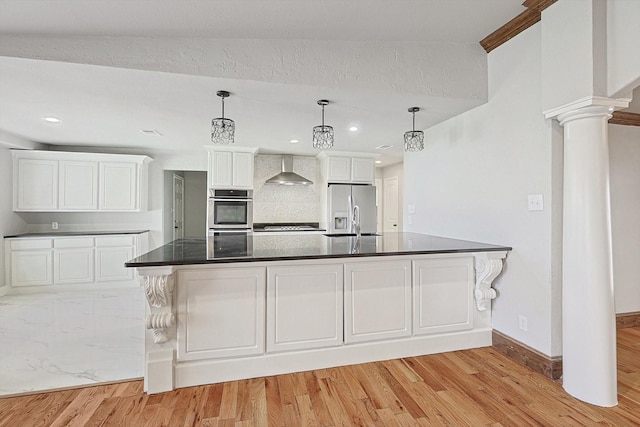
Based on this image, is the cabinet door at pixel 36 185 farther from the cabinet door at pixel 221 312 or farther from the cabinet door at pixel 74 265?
the cabinet door at pixel 221 312

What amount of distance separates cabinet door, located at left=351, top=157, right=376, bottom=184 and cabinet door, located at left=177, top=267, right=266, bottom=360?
3.50 m

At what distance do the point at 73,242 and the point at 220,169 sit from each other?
224 cm

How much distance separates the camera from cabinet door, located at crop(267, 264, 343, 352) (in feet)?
7.38

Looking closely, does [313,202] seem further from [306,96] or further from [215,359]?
[215,359]

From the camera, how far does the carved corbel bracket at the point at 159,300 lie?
1.94 m

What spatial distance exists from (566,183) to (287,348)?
6.94 feet

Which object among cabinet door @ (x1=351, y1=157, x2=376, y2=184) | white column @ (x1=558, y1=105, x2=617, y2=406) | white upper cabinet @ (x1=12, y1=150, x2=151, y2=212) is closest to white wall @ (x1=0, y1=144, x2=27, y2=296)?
white upper cabinet @ (x1=12, y1=150, x2=151, y2=212)

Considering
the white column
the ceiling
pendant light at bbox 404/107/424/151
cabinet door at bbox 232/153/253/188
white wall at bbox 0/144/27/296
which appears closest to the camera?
the white column

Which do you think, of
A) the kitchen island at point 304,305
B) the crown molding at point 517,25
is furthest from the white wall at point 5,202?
the crown molding at point 517,25

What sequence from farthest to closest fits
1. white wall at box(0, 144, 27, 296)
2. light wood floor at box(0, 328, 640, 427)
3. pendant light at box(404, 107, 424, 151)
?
1. white wall at box(0, 144, 27, 296)
2. pendant light at box(404, 107, 424, 151)
3. light wood floor at box(0, 328, 640, 427)

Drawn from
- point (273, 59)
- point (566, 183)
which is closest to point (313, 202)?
point (273, 59)

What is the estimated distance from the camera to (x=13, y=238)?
4309mm

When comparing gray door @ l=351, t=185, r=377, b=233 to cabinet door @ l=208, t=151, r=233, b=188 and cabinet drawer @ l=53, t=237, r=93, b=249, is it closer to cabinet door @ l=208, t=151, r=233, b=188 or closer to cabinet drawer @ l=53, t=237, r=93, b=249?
cabinet door @ l=208, t=151, r=233, b=188

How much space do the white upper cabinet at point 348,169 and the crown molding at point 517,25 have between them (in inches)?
110
